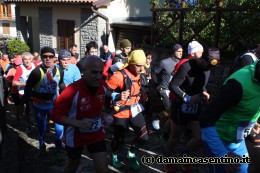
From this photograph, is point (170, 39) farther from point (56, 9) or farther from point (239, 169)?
→ point (56, 9)

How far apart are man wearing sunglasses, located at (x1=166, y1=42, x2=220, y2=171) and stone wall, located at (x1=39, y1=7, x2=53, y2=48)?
46.0 ft

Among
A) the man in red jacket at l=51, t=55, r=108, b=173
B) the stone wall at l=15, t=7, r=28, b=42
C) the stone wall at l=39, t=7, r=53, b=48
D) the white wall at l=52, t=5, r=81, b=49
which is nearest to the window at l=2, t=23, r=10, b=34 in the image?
the stone wall at l=15, t=7, r=28, b=42

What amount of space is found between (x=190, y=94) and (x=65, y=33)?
43.1ft

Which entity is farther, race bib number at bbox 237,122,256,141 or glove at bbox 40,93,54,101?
glove at bbox 40,93,54,101

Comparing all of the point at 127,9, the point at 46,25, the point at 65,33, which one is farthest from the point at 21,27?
the point at 127,9

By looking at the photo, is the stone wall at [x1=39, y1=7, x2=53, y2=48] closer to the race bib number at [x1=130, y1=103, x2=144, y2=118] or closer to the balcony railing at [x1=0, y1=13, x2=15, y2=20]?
the race bib number at [x1=130, y1=103, x2=144, y2=118]

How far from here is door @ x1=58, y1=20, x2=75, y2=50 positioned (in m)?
15.8

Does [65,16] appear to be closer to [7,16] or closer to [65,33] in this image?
[65,33]

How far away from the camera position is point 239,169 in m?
2.50

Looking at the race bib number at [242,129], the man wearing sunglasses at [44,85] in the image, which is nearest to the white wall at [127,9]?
the man wearing sunglasses at [44,85]

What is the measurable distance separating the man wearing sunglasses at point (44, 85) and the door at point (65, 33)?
36.2 feet

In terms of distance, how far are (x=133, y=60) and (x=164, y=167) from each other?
1.75 meters

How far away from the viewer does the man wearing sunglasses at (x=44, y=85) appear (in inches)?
197

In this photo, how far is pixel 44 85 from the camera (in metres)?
5.09
